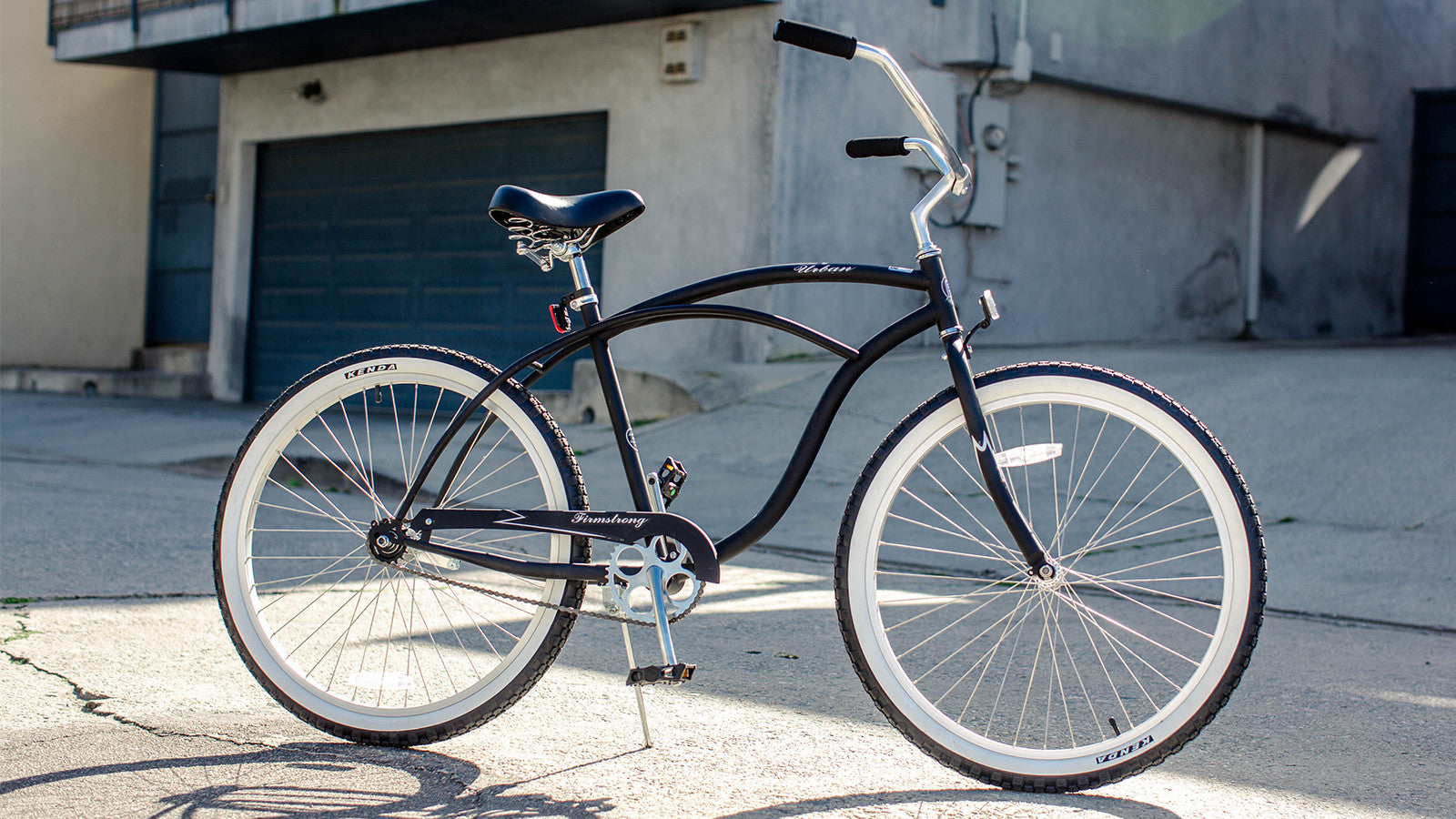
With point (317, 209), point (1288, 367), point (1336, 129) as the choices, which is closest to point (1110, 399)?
point (1288, 367)

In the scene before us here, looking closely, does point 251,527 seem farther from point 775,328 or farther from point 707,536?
point 775,328

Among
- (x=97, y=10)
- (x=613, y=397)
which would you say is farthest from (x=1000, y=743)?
(x=97, y=10)

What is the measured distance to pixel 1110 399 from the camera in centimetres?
231

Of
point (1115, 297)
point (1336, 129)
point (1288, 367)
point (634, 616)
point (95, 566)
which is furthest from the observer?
point (1336, 129)

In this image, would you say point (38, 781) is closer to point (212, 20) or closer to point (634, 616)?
point (634, 616)

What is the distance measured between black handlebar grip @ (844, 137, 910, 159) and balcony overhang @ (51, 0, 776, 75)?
8082 millimetres

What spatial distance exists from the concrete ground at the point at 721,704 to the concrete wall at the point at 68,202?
33.0 feet

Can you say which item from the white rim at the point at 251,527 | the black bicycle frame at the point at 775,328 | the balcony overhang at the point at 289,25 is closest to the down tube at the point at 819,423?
the black bicycle frame at the point at 775,328

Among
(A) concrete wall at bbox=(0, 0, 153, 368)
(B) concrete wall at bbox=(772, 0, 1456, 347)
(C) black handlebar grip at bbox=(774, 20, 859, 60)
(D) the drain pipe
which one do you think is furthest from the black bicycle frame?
(A) concrete wall at bbox=(0, 0, 153, 368)

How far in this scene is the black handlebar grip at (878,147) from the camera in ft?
7.82

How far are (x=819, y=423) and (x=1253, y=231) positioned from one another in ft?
43.7

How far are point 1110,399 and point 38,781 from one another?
1975 millimetres

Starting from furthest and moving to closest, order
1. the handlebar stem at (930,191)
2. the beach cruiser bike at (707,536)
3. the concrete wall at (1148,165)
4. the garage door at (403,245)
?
the garage door at (403,245) < the concrete wall at (1148,165) < the handlebar stem at (930,191) < the beach cruiser bike at (707,536)

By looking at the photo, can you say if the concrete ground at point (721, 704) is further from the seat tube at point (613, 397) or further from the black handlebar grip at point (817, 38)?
the black handlebar grip at point (817, 38)
